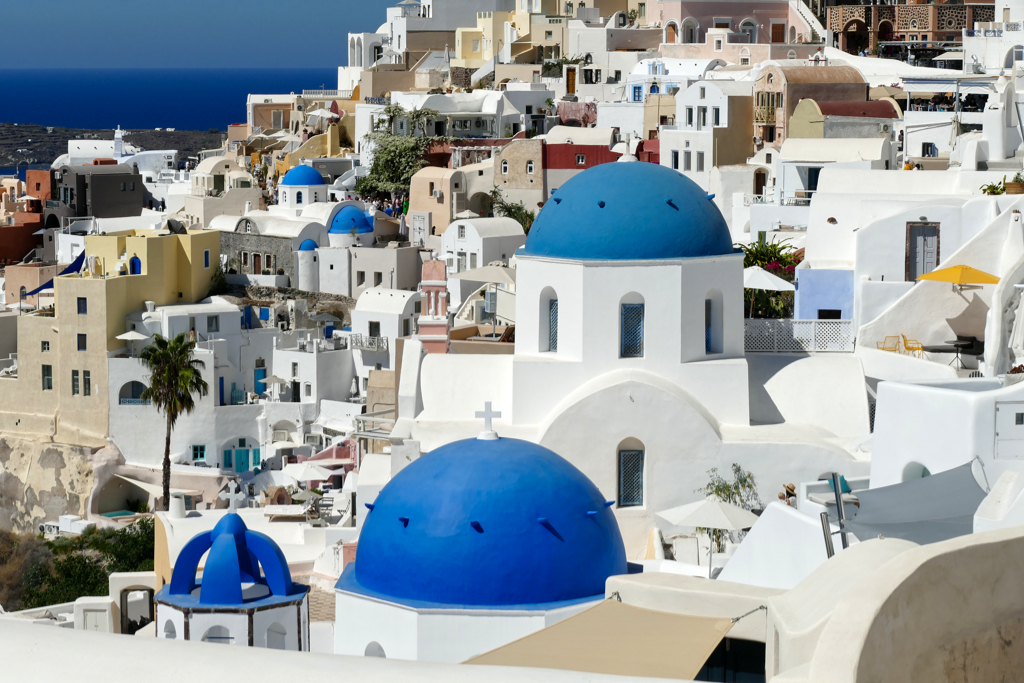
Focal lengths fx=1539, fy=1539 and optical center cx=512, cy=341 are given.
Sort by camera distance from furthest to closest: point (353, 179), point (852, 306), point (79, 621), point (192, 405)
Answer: point (353, 179) → point (192, 405) → point (852, 306) → point (79, 621)

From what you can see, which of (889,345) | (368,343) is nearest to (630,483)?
(889,345)

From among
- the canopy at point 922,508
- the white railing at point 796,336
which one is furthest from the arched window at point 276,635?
the white railing at point 796,336

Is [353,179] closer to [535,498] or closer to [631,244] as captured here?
[631,244]

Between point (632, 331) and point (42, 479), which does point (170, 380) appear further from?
point (632, 331)

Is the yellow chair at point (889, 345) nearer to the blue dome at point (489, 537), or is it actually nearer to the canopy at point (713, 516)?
the canopy at point (713, 516)

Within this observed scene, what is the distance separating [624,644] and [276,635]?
265 inches

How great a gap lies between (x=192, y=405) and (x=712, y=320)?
21624 mm

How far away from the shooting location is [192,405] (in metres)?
41.5

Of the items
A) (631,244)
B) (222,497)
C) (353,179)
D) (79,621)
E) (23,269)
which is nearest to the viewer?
(631,244)

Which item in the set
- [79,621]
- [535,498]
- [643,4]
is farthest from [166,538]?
[643,4]

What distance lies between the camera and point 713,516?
2017cm

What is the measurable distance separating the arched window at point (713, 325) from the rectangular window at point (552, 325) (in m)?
2.29

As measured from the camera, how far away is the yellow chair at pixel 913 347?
86.6 ft

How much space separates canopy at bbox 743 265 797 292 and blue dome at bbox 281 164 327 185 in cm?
3516
